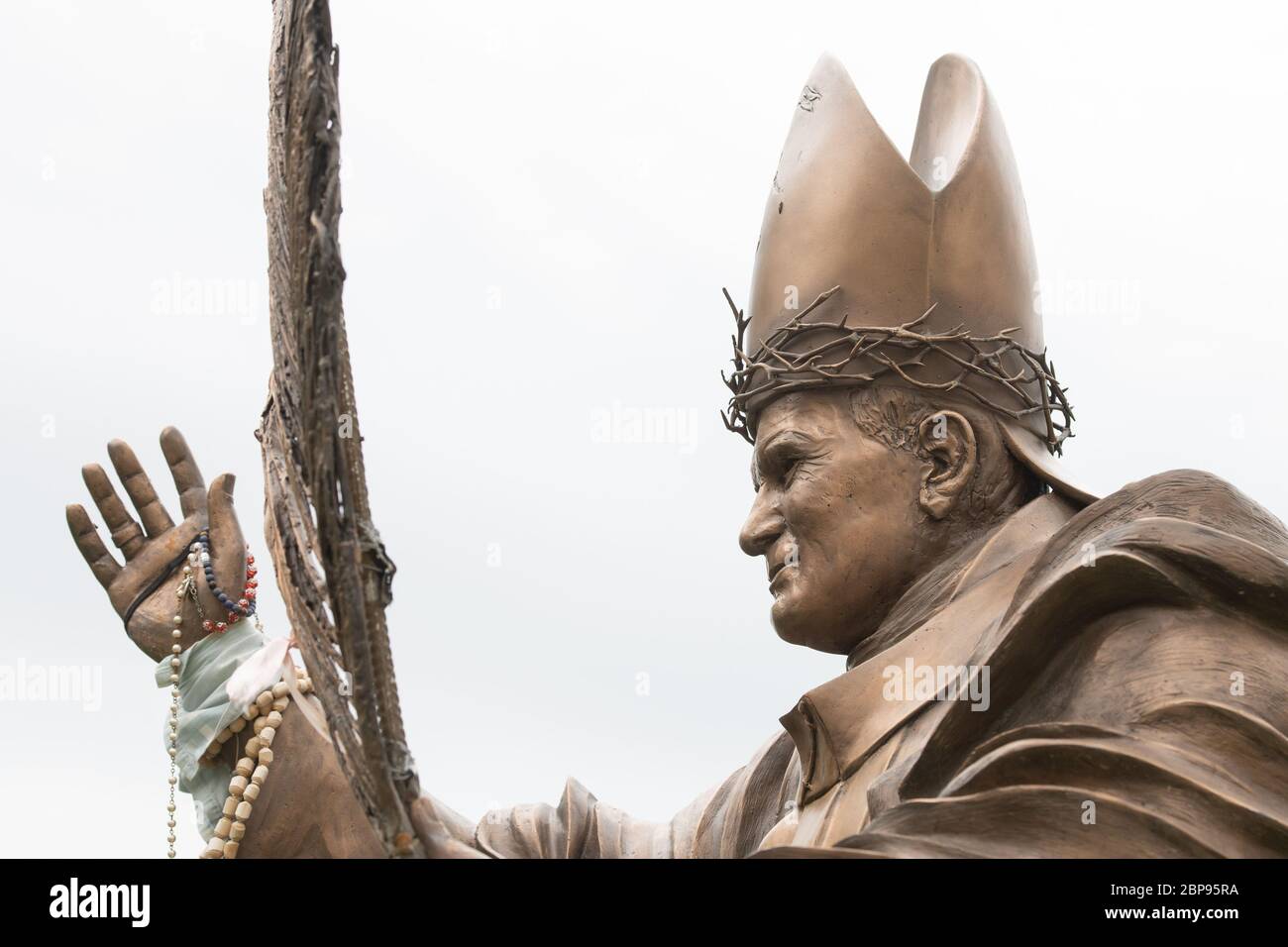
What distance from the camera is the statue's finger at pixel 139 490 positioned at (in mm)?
5836

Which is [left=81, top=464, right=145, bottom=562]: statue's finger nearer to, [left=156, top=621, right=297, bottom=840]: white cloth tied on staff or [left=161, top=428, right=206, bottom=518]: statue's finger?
[left=161, top=428, right=206, bottom=518]: statue's finger

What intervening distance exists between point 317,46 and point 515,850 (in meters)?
2.66

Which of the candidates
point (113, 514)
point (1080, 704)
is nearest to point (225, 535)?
point (113, 514)

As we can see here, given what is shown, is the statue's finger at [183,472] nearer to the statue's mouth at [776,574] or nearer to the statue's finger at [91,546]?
the statue's finger at [91,546]

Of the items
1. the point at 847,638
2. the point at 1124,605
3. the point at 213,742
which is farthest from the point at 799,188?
the point at 213,742

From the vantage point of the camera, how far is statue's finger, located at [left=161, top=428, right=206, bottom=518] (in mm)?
5820

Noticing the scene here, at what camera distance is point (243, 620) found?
581 centimetres

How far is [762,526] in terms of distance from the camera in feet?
18.2

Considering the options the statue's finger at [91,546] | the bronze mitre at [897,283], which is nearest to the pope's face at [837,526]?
the bronze mitre at [897,283]

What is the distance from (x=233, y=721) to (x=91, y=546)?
0.64 metres

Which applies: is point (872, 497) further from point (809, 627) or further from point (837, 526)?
point (809, 627)

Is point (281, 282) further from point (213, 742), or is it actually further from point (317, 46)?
point (213, 742)

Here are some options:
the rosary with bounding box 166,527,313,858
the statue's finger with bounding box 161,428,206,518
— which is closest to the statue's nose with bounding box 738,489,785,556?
the rosary with bounding box 166,527,313,858

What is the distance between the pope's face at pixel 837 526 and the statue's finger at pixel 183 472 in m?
1.55
